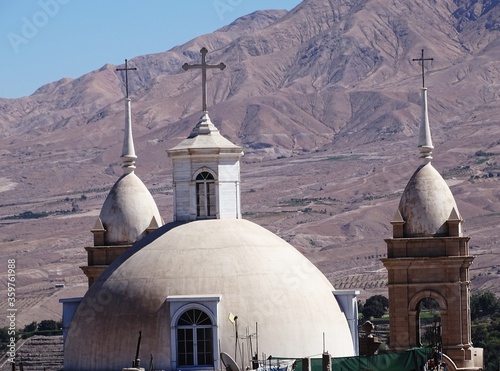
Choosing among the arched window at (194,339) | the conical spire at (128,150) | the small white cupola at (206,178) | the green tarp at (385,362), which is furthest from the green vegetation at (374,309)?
the green tarp at (385,362)

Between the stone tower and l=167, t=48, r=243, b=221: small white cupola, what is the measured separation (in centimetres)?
684

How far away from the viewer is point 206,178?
3900 cm

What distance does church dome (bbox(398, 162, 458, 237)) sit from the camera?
4469cm

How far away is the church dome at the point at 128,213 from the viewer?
45.9 m

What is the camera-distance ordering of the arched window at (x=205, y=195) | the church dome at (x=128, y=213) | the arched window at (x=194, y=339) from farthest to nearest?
the church dome at (x=128, y=213) < the arched window at (x=205, y=195) < the arched window at (x=194, y=339)

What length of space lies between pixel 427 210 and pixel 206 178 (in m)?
7.60

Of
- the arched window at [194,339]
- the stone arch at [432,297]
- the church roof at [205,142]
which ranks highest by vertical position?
the church roof at [205,142]

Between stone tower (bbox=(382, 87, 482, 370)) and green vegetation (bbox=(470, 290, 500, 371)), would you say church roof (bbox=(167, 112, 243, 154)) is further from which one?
green vegetation (bbox=(470, 290, 500, 371))

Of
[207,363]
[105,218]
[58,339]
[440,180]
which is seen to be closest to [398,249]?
[440,180]

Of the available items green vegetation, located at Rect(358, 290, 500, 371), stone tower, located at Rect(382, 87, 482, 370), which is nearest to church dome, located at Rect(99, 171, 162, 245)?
stone tower, located at Rect(382, 87, 482, 370)

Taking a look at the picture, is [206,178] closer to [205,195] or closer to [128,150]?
[205,195]

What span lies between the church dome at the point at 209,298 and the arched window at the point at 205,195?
69cm

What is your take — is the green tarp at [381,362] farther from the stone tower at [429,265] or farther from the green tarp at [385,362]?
the stone tower at [429,265]

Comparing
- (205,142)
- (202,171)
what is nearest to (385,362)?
(202,171)
